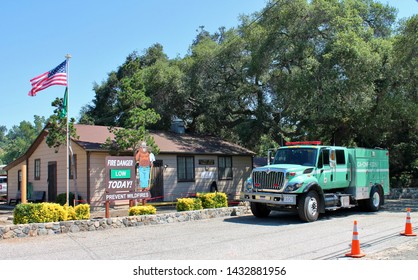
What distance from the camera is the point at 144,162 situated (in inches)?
655

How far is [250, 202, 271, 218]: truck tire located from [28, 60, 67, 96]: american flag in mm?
9192

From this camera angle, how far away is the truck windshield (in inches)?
590

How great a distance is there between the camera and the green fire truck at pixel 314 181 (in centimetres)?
1401

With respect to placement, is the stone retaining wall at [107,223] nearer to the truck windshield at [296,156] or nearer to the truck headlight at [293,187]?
the truck windshield at [296,156]

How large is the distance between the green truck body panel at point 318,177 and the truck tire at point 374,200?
0.33ft

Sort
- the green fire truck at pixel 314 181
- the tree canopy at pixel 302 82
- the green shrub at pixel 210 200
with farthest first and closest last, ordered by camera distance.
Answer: the tree canopy at pixel 302 82
the green shrub at pixel 210 200
the green fire truck at pixel 314 181

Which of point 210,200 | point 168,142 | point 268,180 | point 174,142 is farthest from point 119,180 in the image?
point 174,142

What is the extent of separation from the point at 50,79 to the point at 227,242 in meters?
10.9

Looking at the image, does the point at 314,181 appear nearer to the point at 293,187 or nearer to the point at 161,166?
the point at 293,187

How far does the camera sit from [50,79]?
671 inches

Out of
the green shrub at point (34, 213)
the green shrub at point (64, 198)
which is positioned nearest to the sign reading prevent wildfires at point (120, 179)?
the green shrub at point (34, 213)
